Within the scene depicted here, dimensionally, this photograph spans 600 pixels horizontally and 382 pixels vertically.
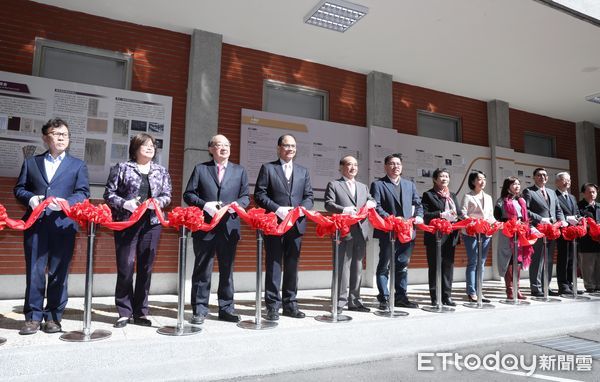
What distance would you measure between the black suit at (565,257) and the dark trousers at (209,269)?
4451 mm

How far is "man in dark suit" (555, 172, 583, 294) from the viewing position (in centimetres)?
534

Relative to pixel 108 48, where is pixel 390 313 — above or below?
below

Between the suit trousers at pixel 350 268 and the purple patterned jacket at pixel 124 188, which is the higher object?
the purple patterned jacket at pixel 124 188

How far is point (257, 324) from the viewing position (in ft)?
10.6

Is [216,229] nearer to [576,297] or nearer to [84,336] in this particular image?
[84,336]

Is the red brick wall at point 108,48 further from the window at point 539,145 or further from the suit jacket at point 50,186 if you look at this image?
the window at point 539,145

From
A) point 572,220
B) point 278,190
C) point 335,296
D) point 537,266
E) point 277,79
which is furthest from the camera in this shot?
point 277,79

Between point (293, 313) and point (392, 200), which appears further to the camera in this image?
point (392, 200)

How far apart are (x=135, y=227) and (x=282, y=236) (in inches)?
49.2

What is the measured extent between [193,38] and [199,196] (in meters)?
2.82

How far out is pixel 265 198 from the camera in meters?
3.65

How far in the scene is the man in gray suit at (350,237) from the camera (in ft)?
13.0

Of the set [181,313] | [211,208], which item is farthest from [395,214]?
[181,313]

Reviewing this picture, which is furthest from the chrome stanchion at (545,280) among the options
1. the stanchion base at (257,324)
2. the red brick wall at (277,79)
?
the stanchion base at (257,324)
